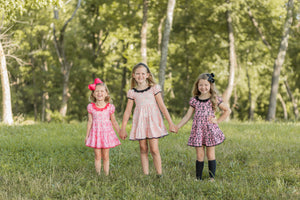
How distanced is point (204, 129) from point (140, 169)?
155 centimetres

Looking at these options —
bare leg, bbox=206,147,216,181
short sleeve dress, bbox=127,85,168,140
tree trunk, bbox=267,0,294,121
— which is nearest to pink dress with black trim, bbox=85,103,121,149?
short sleeve dress, bbox=127,85,168,140

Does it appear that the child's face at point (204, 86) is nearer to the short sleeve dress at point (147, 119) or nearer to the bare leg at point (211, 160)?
the short sleeve dress at point (147, 119)

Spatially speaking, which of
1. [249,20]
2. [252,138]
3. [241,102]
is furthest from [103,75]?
[252,138]

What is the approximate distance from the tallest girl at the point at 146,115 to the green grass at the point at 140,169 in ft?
1.79

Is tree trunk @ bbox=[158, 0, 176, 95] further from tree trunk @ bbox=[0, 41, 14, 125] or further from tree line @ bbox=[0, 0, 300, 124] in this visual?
tree trunk @ bbox=[0, 41, 14, 125]

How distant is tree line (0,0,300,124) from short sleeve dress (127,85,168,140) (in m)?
12.1

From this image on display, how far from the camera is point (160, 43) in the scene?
24500 millimetres

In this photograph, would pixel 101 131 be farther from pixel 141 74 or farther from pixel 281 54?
pixel 281 54

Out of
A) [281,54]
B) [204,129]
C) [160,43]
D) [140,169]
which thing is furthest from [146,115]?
[160,43]

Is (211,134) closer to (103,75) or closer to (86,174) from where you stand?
(86,174)

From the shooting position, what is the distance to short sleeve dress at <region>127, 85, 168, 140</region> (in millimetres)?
5348

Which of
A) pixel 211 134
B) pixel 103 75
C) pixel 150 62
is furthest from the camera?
pixel 103 75

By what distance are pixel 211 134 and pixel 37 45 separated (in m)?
26.9

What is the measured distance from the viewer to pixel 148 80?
18.6 feet
